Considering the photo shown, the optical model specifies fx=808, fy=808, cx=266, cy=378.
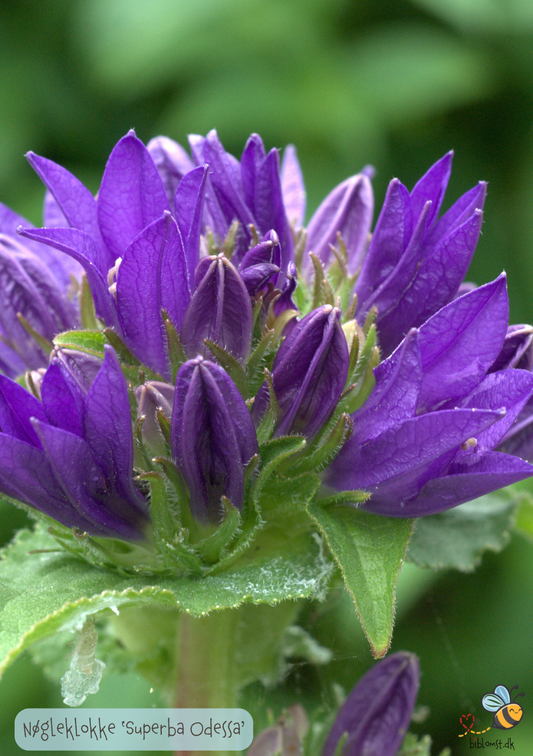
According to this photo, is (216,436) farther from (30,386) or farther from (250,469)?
(30,386)

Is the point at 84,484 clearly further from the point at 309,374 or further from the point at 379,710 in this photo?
the point at 379,710

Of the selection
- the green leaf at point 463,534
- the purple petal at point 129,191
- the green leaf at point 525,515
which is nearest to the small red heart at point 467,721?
the green leaf at point 463,534

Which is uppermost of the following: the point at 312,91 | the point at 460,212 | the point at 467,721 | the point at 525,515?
the point at 460,212

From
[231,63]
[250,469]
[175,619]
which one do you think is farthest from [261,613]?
[231,63]

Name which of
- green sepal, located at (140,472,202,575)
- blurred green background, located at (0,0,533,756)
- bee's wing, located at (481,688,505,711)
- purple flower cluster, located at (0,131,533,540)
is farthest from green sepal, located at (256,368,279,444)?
blurred green background, located at (0,0,533,756)

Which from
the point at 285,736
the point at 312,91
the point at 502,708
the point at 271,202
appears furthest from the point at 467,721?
the point at 312,91

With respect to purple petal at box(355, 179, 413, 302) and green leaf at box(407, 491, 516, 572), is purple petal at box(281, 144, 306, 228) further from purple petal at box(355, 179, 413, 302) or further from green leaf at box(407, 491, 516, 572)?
green leaf at box(407, 491, 516, 572)

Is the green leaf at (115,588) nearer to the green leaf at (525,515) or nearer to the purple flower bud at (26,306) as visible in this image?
the purple flower bud at (26,306)
